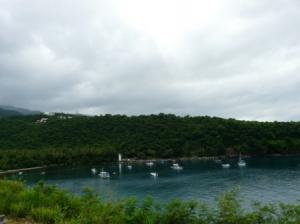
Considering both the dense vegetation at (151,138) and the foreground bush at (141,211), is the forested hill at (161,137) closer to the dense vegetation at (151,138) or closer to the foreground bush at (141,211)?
the dense vegetation at (151,138)

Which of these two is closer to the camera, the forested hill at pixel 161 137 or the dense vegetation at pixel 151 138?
the dense vegetation at pixel 151 138

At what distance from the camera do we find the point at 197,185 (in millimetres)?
45500

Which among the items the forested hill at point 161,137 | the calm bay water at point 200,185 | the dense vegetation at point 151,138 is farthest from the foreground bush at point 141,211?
the forested hill at point 161,137

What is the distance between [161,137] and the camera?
295 ft

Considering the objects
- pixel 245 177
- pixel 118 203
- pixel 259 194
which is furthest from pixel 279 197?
pixel 118 203

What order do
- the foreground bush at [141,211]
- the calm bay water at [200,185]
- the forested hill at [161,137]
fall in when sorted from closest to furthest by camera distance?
the foreground bush at [141,211]
the calm bay water at [200,185]
the forested hill at [161,137]

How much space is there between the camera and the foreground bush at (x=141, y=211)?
791cm

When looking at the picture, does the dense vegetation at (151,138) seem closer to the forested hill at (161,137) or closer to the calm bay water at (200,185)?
the forested hill at (161,137)

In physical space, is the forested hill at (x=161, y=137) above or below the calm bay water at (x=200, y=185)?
above

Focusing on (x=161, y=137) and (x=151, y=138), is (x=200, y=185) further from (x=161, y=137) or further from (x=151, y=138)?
(x=161, y=137)

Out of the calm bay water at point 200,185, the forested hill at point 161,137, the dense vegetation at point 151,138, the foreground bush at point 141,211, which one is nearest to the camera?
the foreground bush at point 141,211

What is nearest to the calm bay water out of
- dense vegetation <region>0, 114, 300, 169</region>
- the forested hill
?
dense vegetation <region>0, 114, 300, 169</region>

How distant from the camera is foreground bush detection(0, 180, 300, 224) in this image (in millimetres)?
7906

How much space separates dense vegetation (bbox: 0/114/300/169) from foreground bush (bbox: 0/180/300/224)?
69.9 meters
